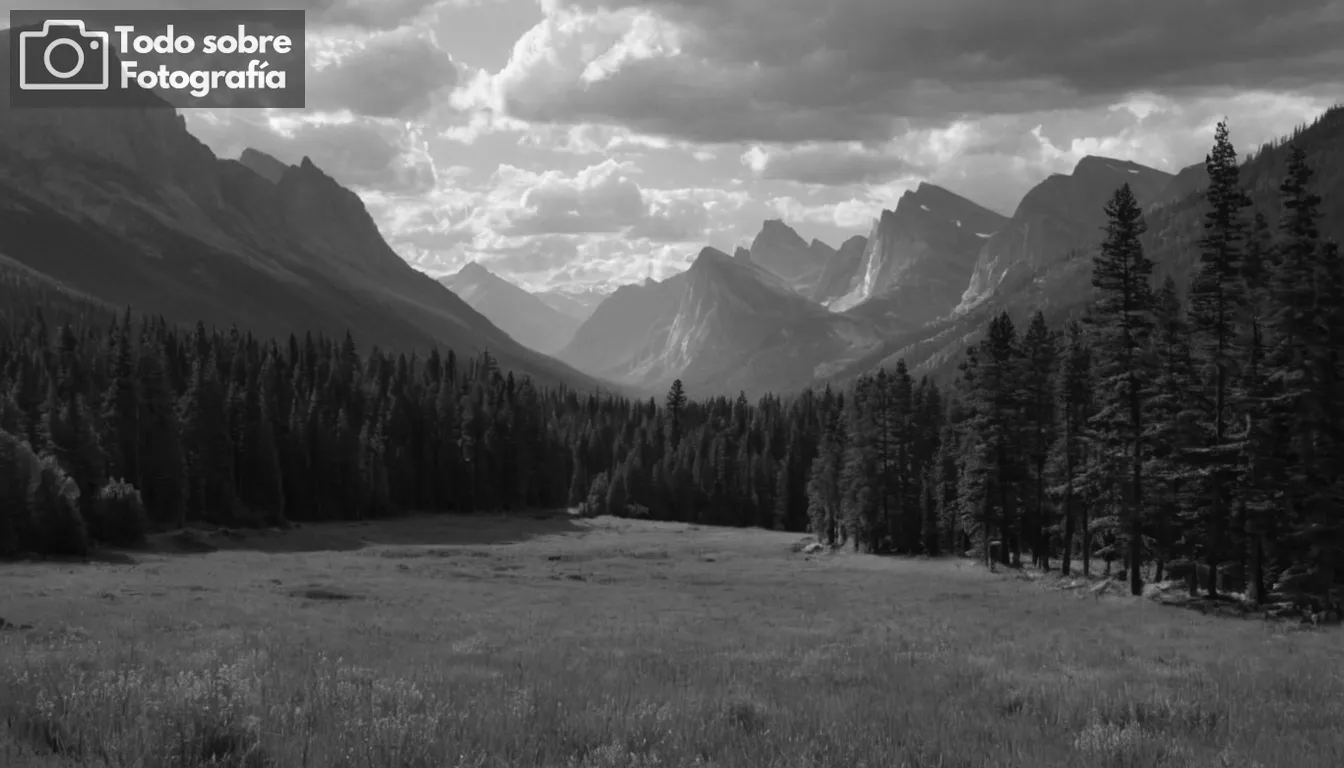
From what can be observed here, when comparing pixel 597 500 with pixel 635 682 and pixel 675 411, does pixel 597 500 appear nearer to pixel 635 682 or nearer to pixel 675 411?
pixel 675 411

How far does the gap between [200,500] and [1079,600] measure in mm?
79435

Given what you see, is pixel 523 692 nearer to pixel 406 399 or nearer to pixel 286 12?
pixel 286 12

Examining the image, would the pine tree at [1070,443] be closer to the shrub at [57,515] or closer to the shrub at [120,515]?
the shrub at [57,515]

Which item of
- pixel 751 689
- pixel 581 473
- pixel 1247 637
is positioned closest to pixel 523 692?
pixel 751 689

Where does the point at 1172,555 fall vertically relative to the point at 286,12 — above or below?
below

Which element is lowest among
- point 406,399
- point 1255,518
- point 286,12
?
point 1255,518

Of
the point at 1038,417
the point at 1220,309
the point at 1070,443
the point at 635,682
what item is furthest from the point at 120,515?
the point at 1220,309

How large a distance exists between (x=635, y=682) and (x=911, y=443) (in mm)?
75570

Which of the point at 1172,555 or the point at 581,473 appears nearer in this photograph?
the point at 1172,555

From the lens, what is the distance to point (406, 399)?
13175cm

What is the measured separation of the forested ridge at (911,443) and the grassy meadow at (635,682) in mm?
7567

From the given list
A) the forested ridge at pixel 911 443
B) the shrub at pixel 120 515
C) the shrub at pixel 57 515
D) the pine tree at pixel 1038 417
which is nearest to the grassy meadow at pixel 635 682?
the forested ridge at pixel 911 443

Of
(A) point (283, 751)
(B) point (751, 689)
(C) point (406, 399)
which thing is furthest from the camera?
(C) point (406, 399)

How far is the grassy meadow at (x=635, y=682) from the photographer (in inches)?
310
